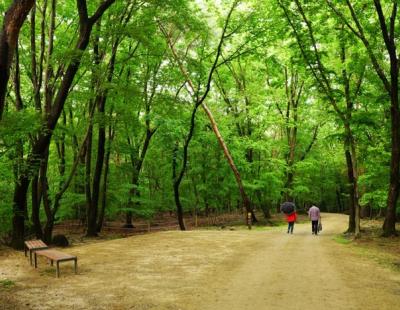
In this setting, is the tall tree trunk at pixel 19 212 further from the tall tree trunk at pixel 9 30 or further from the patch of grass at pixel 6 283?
the tall tree trunk at pixel 9 30

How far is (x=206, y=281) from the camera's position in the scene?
888 cm

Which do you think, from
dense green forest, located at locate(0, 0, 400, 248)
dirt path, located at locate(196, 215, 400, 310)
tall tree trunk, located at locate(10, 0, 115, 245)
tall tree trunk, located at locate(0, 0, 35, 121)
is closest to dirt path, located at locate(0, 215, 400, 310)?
dirt path, located at locate(196, 215, 400, 310)

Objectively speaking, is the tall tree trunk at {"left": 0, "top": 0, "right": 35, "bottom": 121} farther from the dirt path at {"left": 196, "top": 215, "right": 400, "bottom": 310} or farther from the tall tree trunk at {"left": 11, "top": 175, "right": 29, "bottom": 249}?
the tall tree trunk at {"left": 11, "top": 175, "right": 29, "bottom": 249}

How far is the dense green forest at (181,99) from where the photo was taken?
15181 millimetres

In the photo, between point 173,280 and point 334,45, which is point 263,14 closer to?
point 334,45

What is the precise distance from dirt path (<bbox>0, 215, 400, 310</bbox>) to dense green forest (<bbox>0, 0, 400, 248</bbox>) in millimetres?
3902

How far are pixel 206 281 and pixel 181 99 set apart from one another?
20501mm

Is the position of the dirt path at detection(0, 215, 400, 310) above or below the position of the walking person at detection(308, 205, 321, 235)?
below

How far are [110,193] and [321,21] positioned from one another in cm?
1638

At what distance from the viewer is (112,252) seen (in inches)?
526

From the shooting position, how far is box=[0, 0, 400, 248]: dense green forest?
15.2m

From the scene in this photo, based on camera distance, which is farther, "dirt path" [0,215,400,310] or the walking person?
the walking person

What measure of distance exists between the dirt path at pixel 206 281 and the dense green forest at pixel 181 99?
3.90 meters

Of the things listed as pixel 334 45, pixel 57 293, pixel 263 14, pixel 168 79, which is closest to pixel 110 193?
pixel 168 79
